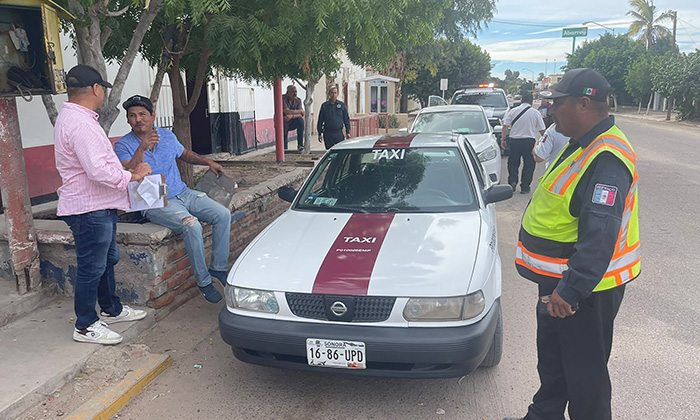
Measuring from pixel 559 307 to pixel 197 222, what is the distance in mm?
3010

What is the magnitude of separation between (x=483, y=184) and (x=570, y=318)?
221 cm

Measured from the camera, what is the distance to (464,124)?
10703mm

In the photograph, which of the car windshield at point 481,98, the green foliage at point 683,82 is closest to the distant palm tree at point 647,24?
the green foliage at point 683,82

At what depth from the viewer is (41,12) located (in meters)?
3.88

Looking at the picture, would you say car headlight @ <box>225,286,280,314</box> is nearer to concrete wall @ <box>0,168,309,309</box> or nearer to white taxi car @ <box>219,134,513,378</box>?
white taxi car @ <box>219,134,513,378</box>

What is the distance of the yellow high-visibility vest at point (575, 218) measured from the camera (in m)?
2.28

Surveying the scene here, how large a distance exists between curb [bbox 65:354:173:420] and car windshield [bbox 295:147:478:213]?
1.56 metres

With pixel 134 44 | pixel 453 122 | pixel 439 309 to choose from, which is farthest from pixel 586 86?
pixel 453 122

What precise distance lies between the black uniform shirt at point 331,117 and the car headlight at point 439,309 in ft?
24.0

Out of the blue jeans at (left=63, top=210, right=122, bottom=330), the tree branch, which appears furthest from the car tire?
the tree branch

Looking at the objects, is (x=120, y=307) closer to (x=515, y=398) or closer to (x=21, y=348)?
(x=21, y=348)

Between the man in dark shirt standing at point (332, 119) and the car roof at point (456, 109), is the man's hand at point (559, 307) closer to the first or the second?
the man in dark shirt standing at point (332, 119)

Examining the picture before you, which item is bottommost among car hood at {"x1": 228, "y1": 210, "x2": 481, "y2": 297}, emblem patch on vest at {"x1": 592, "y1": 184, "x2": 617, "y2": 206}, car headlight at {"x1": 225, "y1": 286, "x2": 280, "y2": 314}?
car headlight at {"x1": 225, "y1": 286, "x2": 280, "y2": 314}

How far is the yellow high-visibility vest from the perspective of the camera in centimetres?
228
